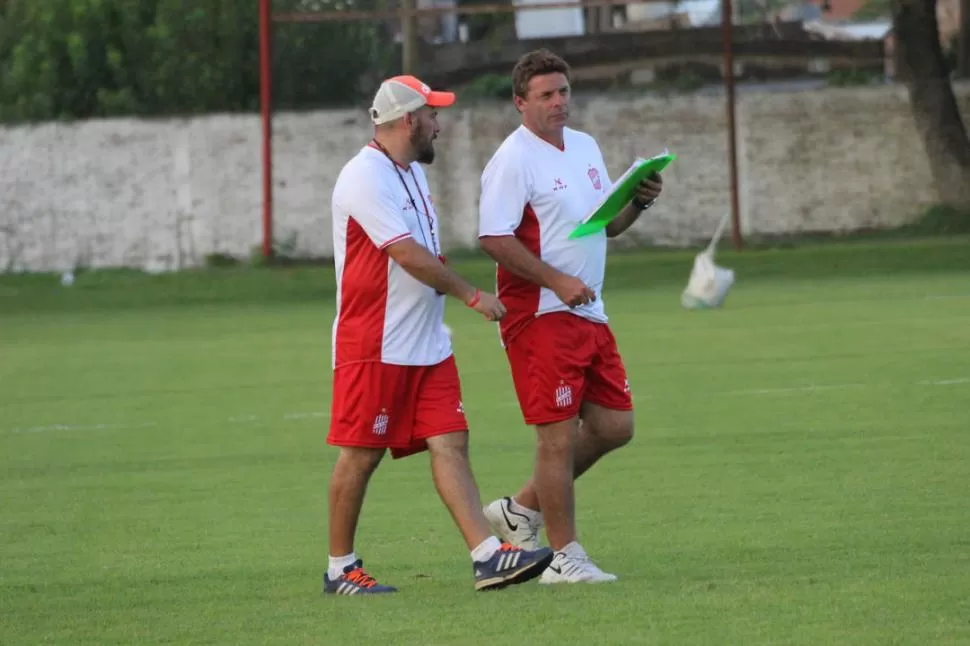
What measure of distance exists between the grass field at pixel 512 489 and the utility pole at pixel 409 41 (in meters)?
9.81

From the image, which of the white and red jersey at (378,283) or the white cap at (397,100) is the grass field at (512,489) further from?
the white cap at (397,100)

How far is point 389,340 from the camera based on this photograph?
7.88 metres

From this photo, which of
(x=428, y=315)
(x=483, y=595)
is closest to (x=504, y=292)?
(x=428, y=315)

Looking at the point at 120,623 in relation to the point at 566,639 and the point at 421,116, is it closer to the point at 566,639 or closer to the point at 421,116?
the point at 566,639

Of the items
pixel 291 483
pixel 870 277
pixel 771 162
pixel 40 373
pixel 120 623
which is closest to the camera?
pixel 120 623

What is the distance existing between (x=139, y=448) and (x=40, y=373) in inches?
228

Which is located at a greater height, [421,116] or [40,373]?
[421,116]

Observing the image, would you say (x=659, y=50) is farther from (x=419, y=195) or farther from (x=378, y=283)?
(x=378, y=283)

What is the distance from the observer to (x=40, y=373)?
18.5 m

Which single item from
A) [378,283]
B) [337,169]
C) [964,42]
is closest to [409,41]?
[337,169]

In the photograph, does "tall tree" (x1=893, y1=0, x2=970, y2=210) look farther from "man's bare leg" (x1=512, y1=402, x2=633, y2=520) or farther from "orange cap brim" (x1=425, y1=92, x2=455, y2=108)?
"orange cap brim" (x1=425, y1=92, x2=455, y2=108)

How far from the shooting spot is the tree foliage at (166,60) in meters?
31.0

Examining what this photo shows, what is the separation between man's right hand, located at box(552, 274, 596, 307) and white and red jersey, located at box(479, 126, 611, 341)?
0.18m

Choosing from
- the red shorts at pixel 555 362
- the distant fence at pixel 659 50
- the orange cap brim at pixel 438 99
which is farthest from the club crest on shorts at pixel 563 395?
the distant fence at pixel 659 50
